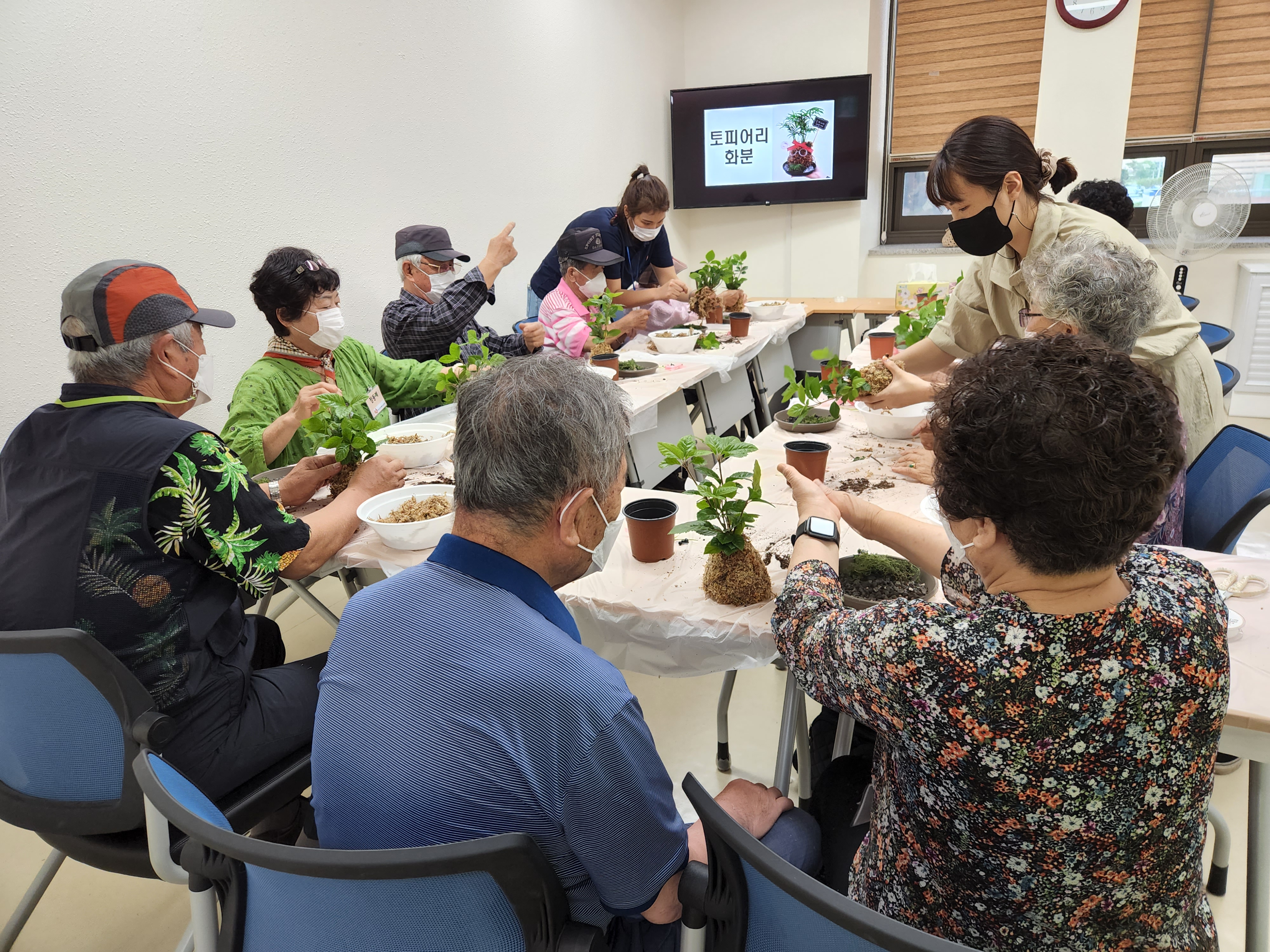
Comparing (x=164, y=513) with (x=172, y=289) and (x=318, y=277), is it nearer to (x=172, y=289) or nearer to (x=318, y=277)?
(x=172, y=289)

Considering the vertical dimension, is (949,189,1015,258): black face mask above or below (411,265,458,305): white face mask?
above

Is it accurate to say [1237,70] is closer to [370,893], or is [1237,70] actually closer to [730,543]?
[730,543]

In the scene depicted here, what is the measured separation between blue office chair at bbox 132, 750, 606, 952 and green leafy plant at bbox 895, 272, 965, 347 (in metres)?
2.43

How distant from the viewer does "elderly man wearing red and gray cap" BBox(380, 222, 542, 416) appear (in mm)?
3268

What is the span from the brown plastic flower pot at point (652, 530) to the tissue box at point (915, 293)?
107 inches

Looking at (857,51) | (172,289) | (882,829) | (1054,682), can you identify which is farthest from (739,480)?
(857,51)

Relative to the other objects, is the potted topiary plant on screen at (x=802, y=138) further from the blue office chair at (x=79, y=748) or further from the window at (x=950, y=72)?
the blue office chair at (x=79, y=748)

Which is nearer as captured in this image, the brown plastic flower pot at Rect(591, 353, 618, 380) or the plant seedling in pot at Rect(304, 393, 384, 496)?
the plant seedling in pot at Rect(304, 393, 384, 496)

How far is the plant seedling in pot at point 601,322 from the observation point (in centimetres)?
337

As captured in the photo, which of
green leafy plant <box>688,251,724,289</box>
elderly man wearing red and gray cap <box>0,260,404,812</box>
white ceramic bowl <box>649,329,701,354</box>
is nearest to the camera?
elderly man wearing red and gray cap <box>0,260,404,812</box>

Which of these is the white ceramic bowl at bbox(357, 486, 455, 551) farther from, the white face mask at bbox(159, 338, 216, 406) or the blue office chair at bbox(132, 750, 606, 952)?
the blue office chair at bbox(132, 750, 606, 952)

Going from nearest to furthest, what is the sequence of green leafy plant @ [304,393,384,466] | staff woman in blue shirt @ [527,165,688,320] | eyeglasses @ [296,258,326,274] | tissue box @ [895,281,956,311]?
green leafy plant @ [304,393,384,466], eyeglasses @ [296,258,326,274], tissue box @ [895,281,956,311], staff woman in blue shirt @ [527,165,688,320]

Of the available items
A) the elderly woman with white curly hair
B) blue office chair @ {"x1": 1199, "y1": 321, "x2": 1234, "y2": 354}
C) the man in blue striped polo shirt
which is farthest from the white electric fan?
the man in blue striped polo shirt

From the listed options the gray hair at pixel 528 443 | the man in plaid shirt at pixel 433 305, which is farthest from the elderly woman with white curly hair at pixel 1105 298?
the man in plaid shirt at pixel 433 305
